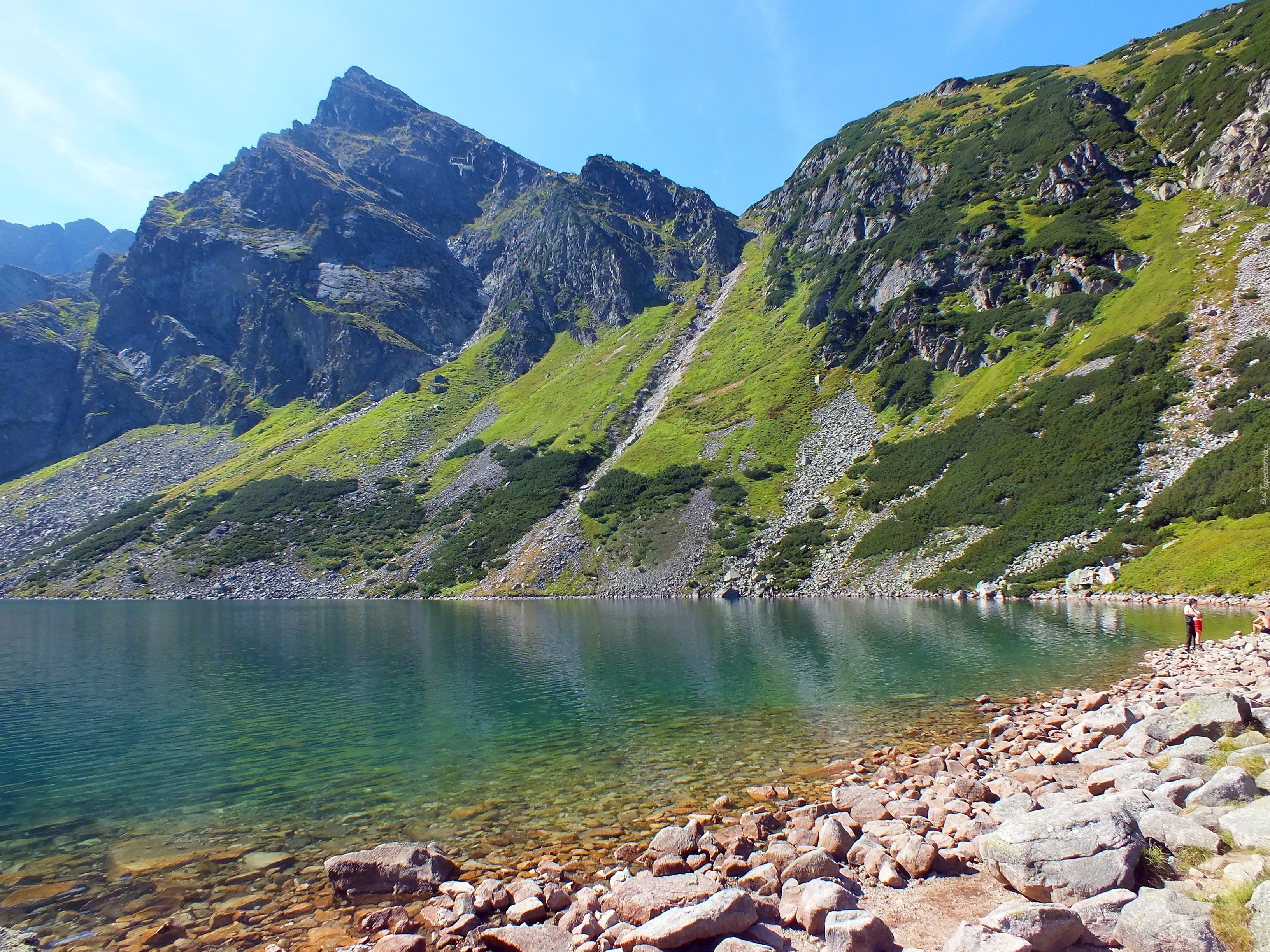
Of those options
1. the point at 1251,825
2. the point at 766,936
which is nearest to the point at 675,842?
→ the point at 766,936

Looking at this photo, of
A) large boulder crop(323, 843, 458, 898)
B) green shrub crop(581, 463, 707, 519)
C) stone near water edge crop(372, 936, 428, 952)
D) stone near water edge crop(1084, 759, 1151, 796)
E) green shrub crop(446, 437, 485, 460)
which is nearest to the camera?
stone near water edge crop(372, 936, 428, 952)

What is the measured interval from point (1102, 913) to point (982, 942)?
4.83 ft

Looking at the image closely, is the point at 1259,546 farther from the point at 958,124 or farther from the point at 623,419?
the point at 958,124

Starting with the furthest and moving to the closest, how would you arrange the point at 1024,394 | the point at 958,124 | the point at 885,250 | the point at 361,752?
the point at 958,124
the point at 885,250
the point at 1024,394
the point at 361,752

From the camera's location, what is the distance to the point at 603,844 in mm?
12250

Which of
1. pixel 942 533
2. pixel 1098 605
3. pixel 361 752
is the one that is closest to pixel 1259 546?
pixel 1098 605

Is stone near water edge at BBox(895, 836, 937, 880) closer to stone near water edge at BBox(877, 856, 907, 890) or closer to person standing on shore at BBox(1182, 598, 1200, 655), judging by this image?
stone near water edge at BBox(877, 856, 907, 890)

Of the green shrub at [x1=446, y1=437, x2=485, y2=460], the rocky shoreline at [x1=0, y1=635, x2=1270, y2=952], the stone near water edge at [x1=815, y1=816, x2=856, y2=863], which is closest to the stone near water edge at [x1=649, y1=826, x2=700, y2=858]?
the rocky shoreline at [x1=0, y1=635, x2=1270, y2=952]

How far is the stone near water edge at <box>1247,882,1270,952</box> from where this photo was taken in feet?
17.6

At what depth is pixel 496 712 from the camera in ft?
80.8

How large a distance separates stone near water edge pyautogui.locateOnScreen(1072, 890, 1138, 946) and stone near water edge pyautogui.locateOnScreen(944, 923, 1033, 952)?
87 centimetres

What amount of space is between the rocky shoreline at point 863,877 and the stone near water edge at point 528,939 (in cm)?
3

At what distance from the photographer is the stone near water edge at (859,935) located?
6832 millimetres

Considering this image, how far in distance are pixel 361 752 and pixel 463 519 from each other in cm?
10167
